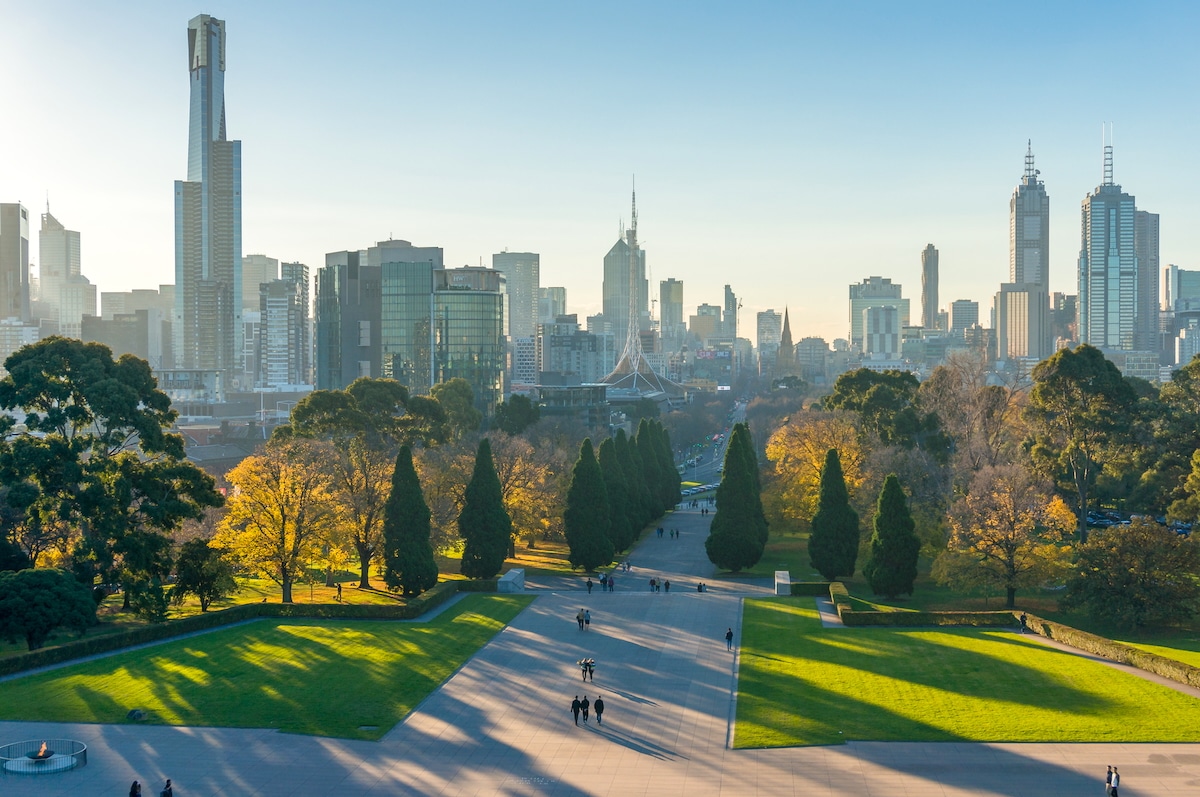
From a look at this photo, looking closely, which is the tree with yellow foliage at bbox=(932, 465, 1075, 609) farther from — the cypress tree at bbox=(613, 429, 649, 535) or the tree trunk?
the tree trunk

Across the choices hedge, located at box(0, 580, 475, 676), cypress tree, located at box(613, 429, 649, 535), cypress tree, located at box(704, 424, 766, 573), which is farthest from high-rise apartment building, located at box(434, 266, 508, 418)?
hedge, located at box(0, 580, 475, 676)

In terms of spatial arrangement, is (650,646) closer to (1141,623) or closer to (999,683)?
(999,683)

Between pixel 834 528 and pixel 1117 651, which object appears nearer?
pixel 1117 651

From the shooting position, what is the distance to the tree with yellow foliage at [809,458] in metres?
74.8

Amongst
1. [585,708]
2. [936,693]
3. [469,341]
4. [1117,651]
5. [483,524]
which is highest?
[469,341]

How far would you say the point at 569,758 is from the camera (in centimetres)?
3381

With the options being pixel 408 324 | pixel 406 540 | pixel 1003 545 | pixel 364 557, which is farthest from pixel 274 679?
pixel 408 324

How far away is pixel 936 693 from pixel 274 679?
78.1 feet

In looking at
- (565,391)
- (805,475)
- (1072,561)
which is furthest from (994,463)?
(565,391)

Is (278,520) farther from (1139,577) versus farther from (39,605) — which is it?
(1139,577)

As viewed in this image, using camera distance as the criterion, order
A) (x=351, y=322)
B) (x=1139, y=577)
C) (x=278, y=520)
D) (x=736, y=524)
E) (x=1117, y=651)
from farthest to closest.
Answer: (x=351, y=322), (x=736, y=524), (x=278, y=520), (x=1139, y=577), (x=1117, y=651)

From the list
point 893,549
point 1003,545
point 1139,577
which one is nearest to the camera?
point 1139,577

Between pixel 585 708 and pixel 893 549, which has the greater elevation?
pixel 893 549

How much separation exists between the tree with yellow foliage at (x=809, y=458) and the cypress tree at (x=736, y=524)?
19.7 feet
